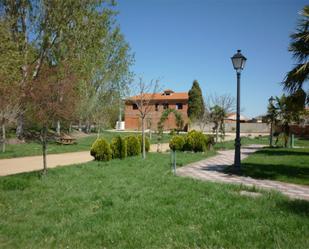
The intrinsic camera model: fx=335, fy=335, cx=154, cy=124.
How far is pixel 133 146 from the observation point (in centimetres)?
1556

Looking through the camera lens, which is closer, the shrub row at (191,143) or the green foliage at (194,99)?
the shrub row at (191,143)

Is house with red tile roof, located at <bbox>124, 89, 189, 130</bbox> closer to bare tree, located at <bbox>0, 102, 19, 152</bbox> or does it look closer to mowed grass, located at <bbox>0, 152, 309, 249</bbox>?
bare tree, located at <bbox>0, 102, 19, 152</bbox>

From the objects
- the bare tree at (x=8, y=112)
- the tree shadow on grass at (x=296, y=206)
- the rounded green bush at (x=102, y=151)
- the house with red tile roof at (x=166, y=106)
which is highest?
the house with red tile roof at (x=166, y=106)

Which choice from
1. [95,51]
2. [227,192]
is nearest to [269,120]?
[95,51]

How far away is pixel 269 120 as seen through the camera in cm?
2650

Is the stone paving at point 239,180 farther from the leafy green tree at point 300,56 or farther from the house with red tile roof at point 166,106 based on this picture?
the house with red tile roof at point 166,106

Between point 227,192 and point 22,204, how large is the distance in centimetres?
434

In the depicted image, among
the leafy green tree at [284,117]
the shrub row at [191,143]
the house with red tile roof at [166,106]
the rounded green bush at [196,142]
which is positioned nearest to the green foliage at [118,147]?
the shrub row at [191,143]

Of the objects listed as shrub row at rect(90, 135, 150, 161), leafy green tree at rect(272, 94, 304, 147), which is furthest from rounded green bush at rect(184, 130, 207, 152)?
leafy green tree at rect(272, 94, 304, 147)

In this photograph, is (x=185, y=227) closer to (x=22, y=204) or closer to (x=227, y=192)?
(x=227, y=192)

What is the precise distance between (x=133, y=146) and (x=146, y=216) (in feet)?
32.5

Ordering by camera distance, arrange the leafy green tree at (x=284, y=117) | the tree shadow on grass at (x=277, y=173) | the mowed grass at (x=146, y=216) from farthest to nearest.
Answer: the leafy green tree at (x=284, y=117) → the tree shadow on grass at (x=277, y=173) → the mowed grass at (x=146, y=216)

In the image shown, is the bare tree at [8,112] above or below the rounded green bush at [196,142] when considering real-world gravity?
above

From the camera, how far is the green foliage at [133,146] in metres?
Answer: 15.4
